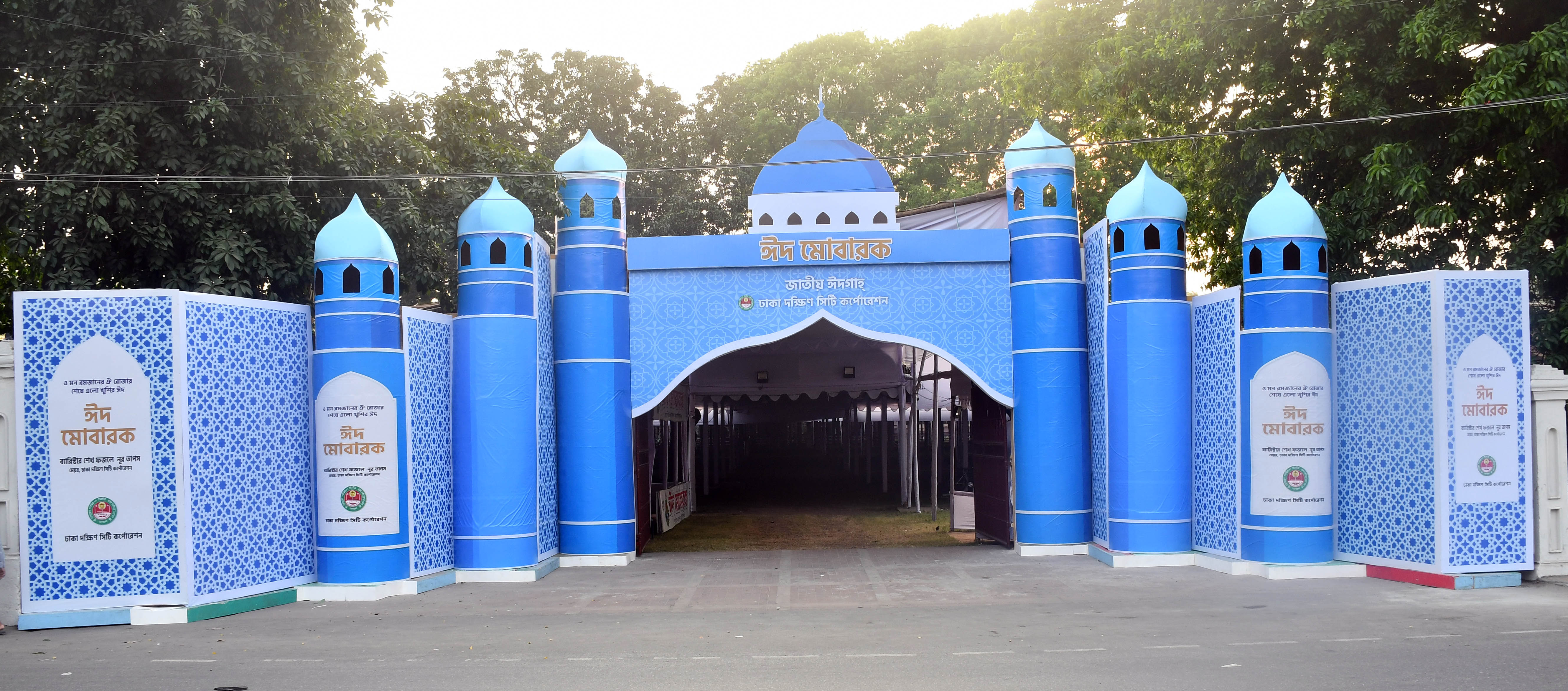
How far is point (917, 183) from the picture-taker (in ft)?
93.1

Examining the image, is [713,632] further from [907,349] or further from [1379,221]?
[907,349]

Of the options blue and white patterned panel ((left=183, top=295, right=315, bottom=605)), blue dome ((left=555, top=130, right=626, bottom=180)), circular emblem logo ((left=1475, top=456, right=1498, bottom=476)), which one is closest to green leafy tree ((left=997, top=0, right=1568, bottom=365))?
circular emblem logo ((left=1475, top=456, right=1498, bottom=476))

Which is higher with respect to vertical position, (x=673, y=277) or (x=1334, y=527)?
(x=673, y=277)

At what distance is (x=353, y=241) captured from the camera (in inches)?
454

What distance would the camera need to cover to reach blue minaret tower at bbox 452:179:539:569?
41.1 ft

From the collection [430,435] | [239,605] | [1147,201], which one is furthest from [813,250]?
[239,605]

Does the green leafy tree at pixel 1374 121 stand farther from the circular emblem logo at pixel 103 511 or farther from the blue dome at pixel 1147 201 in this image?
the circular emblem logo at pixel 103 511

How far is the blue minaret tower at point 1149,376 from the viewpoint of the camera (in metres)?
12.8

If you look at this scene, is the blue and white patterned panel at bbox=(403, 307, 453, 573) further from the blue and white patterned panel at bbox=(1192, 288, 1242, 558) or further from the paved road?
the blue and white patterned panel at bbox=(1192, 288, 1242, 558)

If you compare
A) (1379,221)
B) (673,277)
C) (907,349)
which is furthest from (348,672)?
(907,349)

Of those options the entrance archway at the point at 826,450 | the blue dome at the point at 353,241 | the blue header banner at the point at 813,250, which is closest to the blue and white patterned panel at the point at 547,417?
the blue header banner at the point at 813,250

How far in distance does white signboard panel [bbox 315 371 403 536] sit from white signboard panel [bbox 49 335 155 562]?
1637 millimetres

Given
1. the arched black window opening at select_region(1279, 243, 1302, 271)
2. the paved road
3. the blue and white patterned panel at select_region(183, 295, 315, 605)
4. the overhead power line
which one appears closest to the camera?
the paved road

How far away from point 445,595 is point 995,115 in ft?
65.2
